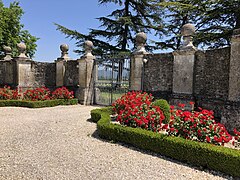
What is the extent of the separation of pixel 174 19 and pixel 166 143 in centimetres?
1441

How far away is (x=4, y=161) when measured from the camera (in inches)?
137

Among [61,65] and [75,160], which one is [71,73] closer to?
[61,65]

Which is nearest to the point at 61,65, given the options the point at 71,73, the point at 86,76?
the point at 71,73

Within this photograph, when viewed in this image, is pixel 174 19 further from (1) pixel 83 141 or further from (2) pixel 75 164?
(2) pixel 75 164

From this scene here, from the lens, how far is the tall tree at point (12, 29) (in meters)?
17.6

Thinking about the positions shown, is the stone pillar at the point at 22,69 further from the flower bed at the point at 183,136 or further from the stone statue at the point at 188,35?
the stone statue at the point at 188,35

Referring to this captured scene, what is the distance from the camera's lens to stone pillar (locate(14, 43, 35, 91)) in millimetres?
11148

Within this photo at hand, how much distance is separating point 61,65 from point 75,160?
378 inches

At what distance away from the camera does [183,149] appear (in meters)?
3.59

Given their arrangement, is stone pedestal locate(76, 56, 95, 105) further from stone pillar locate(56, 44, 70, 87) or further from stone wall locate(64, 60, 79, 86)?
stone pillar locate(56, 44, 70, 87)

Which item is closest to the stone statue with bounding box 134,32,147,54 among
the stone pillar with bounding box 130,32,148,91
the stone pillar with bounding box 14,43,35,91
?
the stone pillar with bounding box 130,32,148,91

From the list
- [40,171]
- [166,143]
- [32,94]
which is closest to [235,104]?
[166,143]

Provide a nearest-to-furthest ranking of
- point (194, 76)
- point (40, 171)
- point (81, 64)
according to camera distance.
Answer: point (40, 171) < point (194, 76) < point (81, 64)

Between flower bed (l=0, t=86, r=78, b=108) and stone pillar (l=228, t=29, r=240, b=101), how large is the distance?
25.8 feet
